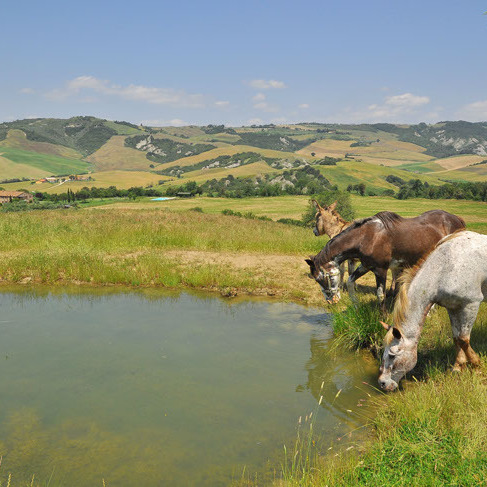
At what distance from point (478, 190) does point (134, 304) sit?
83.2m

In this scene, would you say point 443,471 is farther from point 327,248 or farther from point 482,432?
point 327,248

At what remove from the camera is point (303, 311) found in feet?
38.8

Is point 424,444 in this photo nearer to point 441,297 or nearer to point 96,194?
point 441,297

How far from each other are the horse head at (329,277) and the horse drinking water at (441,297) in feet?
10.1

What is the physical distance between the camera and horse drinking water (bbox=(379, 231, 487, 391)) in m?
6.09

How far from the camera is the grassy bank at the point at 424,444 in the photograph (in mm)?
4355

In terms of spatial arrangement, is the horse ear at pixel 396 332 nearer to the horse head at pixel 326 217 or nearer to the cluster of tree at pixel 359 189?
the horse head at pixel 326 217

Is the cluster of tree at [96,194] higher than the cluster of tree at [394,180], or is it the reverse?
the cluster of tree at [394,180]

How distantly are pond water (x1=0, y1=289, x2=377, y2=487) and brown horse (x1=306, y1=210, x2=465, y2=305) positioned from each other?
1634mm

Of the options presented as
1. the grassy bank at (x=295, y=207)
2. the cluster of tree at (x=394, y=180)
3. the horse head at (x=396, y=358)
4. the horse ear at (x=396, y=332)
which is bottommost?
the horse head at (x=396, y=358)

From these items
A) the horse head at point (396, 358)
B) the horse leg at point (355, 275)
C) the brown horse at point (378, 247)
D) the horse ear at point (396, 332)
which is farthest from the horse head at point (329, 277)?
the horse ear at point (396, 332)

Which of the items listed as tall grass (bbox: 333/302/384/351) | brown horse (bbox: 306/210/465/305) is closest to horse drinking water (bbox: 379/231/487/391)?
tall grass (bbox: 333/302/384/351)

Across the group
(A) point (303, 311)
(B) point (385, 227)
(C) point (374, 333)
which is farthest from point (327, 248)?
(A) point (303, 311)

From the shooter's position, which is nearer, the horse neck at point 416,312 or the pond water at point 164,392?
the pond water at point 164,392
